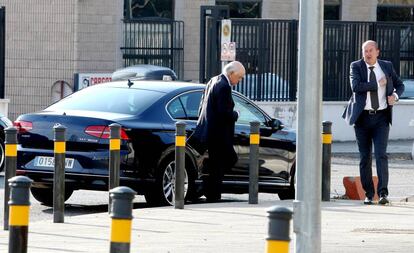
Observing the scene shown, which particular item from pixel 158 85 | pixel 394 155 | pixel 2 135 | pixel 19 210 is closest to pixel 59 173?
pixel 158 85

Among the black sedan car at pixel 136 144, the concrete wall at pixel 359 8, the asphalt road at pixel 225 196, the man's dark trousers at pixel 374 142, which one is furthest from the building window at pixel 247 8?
the man's dark trousers at pixel 374 142

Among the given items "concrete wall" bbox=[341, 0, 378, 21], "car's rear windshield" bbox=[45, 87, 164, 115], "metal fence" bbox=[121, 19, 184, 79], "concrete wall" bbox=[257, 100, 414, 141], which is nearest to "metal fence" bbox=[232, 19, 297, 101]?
"concrete wall" bbox=[257, 100, 414, 141]

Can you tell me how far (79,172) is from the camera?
14820 millimetres

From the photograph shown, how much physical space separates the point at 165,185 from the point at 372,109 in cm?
258

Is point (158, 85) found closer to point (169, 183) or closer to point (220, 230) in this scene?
point (169, 183)

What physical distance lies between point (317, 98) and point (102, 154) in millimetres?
5609

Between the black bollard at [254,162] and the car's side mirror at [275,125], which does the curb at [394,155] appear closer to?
the car's side mirror at [275,125]

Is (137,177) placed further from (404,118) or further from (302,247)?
(404,118)

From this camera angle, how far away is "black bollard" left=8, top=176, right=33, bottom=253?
820cm

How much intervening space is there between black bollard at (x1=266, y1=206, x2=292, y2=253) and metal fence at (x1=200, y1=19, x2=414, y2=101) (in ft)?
73.2

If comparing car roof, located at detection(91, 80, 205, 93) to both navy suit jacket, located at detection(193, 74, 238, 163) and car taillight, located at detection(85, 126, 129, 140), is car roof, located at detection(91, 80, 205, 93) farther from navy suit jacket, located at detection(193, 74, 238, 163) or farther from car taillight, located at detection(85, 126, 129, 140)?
car taillight, located at detection(85, 126, 129, 140)

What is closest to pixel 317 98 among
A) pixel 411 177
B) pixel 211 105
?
pixel 211 105

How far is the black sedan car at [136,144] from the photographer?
14836mm

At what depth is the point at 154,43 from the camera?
113ft
